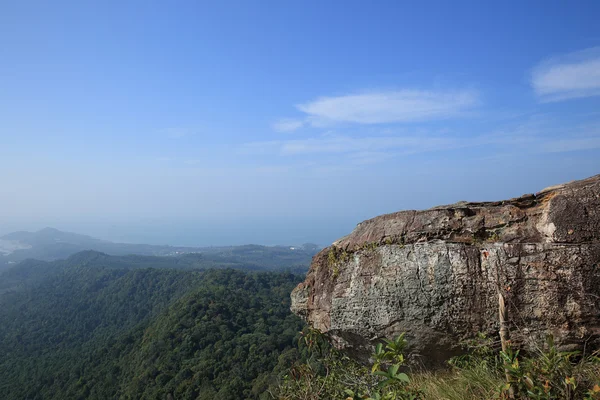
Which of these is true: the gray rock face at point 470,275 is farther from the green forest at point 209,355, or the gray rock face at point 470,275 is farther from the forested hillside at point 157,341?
the forested hillside at point 157,341

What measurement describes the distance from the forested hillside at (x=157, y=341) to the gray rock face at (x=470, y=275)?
15.6 m

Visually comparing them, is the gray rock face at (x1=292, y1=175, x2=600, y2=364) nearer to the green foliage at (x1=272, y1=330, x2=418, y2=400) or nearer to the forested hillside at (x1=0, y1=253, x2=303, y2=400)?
the green foliage at (x1=272, y1=330, x2=418, y2=400)

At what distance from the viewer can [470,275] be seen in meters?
4.75

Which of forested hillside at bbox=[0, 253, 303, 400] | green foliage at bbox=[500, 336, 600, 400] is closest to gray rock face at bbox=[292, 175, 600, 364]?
green foliage at bbox=[500, 336, 600, 400]

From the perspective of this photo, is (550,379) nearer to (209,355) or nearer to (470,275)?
(470,275)

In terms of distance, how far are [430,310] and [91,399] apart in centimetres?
4313

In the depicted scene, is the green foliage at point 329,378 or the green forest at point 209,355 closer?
the green forest at point 209,355

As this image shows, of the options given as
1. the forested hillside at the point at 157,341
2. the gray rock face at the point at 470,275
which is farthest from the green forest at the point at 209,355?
the gray rock face at the point at 470,275

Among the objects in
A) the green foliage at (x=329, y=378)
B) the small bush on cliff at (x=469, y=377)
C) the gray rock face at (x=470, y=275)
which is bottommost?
the green foliage at (x=329, y=378)

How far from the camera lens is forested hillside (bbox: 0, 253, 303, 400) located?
30406mm

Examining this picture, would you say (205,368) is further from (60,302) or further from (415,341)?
(60,302)

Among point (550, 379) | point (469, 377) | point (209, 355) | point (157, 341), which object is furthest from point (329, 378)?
point (157, 341)

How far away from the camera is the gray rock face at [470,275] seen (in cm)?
429

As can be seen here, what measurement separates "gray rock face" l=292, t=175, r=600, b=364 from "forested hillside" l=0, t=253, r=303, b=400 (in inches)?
616
